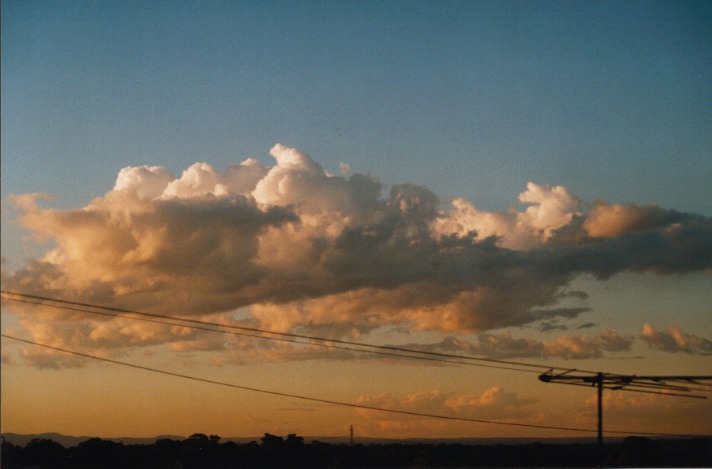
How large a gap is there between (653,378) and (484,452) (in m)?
62.5

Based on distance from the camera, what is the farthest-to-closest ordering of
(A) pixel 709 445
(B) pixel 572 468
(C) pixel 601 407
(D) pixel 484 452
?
(D) pixel 484 452 → (A) pixel 709 445 → (B) pixel 572 468 → (C) pixel 601 407

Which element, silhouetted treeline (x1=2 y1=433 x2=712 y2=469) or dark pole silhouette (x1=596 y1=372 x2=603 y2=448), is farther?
silhouetted treeline (x1=2 y1=433 x2=712 y2=469)

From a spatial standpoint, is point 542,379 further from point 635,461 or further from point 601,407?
point 635,461

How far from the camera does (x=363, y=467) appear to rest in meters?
123

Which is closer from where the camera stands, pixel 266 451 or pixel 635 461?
pixel 635 461

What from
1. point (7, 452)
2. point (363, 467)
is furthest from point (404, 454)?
point (7, 452)

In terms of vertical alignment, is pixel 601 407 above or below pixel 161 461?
above

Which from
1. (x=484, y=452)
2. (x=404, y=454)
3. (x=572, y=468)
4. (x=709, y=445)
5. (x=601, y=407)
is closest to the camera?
(x=601, y=407)

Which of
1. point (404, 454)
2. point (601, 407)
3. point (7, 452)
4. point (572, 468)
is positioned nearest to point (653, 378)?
point (601, 407)

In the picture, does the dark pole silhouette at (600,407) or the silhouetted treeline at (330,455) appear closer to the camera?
the dark pole silhouette at (600,407)

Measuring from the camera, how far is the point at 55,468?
103312 mm

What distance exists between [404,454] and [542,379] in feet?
238

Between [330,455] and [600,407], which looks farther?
[330,455]

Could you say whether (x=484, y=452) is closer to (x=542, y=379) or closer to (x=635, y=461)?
(x=635, y=461)
